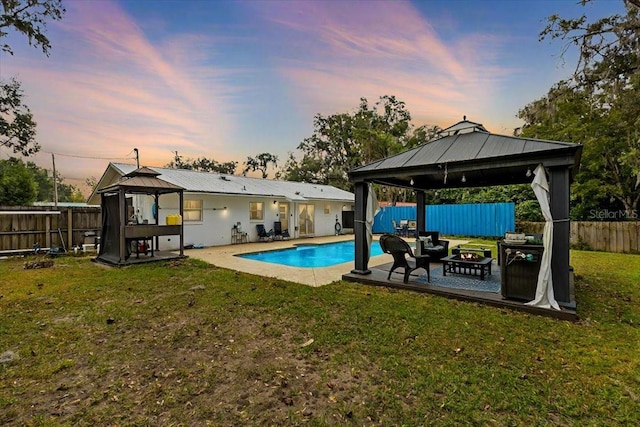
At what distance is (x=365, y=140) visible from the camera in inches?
959

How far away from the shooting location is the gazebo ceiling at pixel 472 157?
4488 millimetres

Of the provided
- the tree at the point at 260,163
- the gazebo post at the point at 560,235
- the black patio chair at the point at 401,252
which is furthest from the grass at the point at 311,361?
the tree at the point at 260,163

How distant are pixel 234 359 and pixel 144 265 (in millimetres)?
6603

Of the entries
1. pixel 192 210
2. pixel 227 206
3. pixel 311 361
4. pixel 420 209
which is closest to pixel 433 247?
pixel 420 209

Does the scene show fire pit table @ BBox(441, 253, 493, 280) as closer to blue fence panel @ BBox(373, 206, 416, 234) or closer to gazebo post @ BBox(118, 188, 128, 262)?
gazebo post @ BBox(118, 188, 128, 262)

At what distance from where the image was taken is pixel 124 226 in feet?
27.3

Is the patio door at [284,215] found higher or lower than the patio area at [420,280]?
higher

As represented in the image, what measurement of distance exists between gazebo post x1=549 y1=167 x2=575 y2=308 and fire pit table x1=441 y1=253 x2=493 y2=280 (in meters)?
1.81

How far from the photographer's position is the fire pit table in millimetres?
6320

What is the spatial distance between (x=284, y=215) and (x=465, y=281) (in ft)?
37.3

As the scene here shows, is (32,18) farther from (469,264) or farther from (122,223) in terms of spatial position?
(469,264)

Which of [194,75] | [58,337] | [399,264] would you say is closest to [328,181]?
[194,75]

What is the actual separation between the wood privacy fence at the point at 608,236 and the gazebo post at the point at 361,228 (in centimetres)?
1029

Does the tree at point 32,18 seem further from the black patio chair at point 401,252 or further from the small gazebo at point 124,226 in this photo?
the black patio chair at point 401,252
